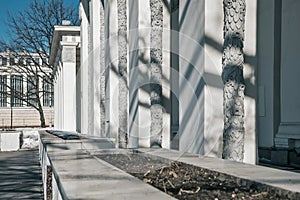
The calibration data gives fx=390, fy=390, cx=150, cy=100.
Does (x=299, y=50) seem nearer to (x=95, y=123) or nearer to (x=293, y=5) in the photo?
(x=293, y=5)

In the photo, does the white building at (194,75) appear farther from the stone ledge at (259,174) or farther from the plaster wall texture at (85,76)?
the plaster wall texture at (85,76)

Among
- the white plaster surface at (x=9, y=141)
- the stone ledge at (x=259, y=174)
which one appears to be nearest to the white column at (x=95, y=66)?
the stone ledge at (x=259, y=174)

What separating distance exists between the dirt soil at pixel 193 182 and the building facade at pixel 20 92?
29.7m

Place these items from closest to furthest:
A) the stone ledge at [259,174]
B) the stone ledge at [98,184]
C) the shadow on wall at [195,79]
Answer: the stone ledge at [98,184] < the stone ledge at [259,174] < the shadow on wall at [195,79]

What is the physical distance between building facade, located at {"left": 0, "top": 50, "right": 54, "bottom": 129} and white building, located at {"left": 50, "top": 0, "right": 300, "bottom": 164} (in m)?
24.3

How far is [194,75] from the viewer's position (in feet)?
17.1

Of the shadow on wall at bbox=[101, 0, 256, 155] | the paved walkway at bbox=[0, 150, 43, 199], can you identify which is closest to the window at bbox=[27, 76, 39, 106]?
the paved walkway at bbox=[0, 150, 43, 199]

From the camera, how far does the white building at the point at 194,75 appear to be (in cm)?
487

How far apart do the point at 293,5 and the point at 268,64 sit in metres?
1.08

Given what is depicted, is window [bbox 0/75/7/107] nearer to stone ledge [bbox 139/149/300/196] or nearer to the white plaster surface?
the white plaster surface

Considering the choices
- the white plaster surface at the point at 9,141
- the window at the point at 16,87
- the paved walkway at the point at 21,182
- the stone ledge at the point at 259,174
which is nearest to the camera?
the stone ledge at the point at 259,174

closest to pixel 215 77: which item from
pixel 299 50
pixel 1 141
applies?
pixel 299 50

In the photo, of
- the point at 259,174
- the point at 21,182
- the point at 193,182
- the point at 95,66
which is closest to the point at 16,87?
the point at 95,66

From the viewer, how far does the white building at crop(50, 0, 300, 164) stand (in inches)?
192
